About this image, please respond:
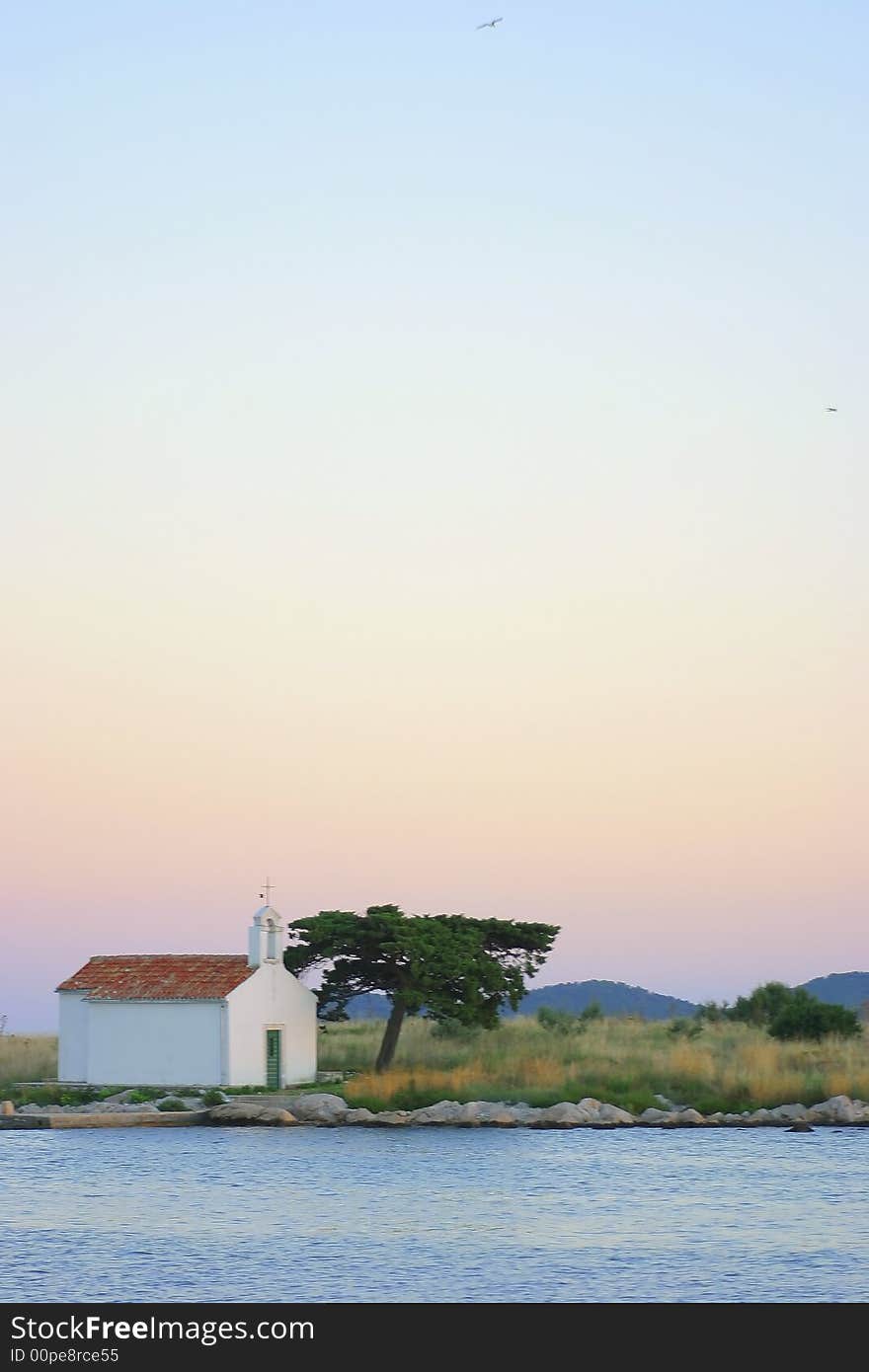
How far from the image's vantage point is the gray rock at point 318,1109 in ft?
145

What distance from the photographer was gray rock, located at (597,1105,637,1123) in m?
44.7

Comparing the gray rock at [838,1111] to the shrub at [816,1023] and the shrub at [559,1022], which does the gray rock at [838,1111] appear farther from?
the shrub at [559,1022]

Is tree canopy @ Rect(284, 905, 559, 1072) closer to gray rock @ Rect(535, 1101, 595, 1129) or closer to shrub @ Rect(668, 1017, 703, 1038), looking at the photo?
gray rock @ Rect(535, 1101, 595, 1129)

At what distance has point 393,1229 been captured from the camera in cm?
3006

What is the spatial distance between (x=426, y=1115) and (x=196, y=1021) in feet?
20.6

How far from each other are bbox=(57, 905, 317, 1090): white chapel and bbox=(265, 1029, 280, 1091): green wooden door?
24mm

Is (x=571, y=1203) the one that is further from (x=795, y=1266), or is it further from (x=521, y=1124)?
(x=521, y=1124)

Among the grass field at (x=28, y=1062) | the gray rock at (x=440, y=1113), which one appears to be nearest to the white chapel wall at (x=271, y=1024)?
the gray rock at (x=440, y=1113)

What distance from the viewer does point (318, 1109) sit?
44.3 m

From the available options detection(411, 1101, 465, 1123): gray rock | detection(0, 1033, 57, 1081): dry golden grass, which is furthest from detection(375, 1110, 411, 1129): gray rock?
detection(0, 1033, 57, 1081): dry golden grass

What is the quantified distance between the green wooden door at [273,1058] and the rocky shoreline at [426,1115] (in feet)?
8.20
